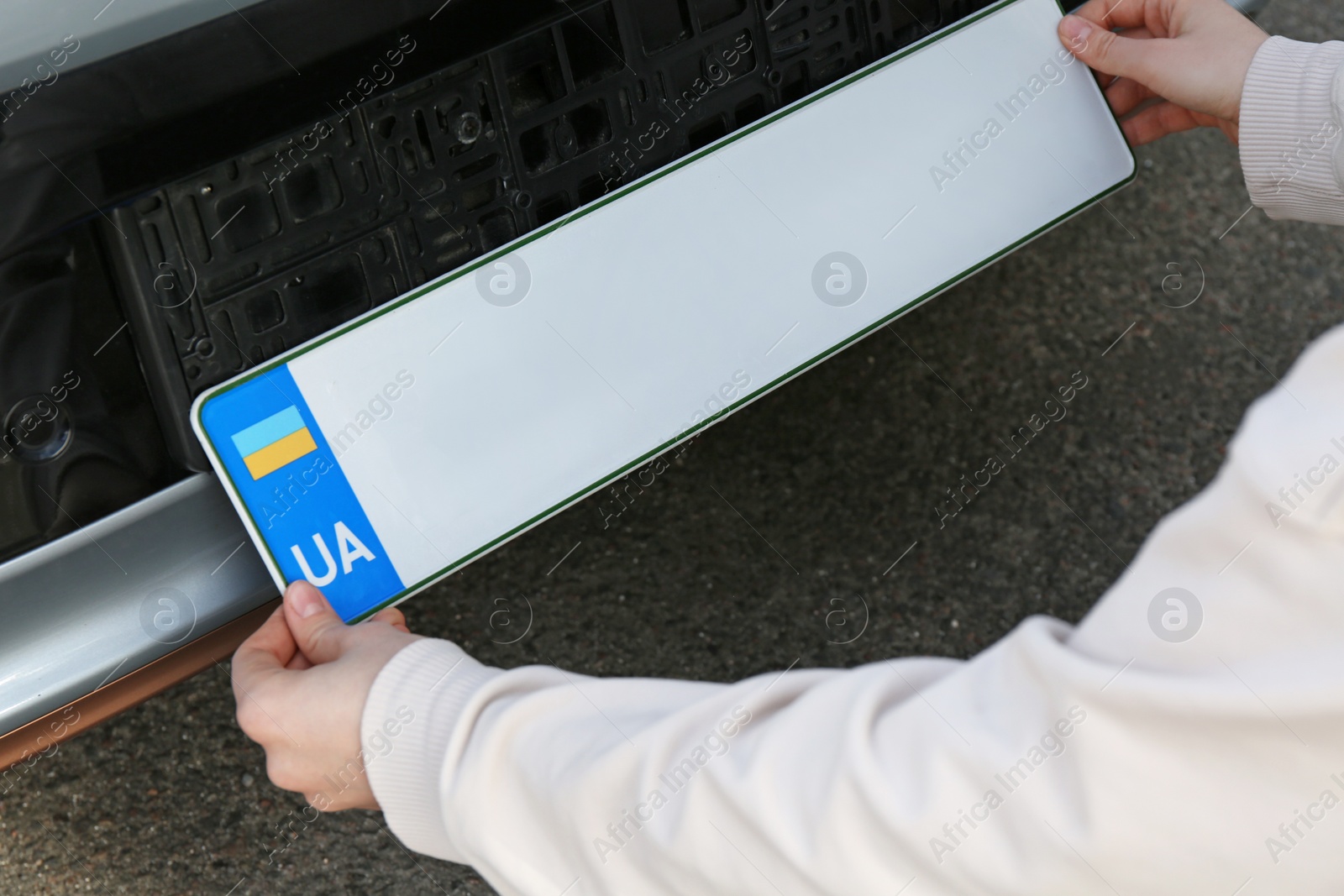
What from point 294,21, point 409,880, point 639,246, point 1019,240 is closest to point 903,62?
point 1019,240

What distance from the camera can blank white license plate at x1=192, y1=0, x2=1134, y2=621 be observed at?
3.26ft

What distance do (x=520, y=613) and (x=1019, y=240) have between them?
3.11 feet

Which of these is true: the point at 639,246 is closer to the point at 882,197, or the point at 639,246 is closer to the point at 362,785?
the point at 882,197

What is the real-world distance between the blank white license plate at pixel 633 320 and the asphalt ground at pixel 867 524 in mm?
555

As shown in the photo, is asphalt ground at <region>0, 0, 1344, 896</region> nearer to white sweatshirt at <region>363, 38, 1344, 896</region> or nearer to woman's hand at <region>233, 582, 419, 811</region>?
woman's hand at <region>233, 582, 419, 811</region>

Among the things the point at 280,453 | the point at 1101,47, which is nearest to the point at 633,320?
the point at 280,453

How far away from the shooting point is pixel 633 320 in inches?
43.0

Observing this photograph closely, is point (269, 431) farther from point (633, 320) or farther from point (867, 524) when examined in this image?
point (867, 524)

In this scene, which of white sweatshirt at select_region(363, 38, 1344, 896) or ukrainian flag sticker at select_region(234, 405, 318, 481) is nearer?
white sweatshirt at select_region(363, 38, 1344, 896)

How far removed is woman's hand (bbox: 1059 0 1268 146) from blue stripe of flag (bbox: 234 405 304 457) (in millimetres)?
1102

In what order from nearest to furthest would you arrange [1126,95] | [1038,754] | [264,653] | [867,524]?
[1038,754]
[264,653]
[1126,95]
[867,524]

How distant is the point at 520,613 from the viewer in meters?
1.60

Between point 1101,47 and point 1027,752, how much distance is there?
1.09m

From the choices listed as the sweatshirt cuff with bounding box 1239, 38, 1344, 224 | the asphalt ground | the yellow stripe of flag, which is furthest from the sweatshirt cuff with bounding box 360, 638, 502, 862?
the sweatshirt cuff with bounding box 1239, 38, 1344, 224
